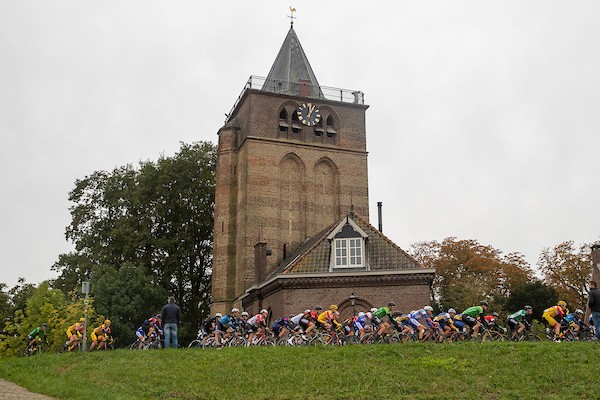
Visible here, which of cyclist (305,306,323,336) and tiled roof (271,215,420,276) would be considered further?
tiled roof (271,215,420,276)

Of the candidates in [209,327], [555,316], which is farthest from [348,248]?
[555,316]

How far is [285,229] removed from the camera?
144 ft

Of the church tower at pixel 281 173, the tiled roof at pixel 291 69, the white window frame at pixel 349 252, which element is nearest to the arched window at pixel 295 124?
the church tower at pixel 281 173

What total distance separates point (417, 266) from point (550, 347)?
15479 millimetres

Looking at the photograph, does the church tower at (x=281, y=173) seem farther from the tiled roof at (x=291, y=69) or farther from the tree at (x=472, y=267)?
the tree at (x=472, y=267)

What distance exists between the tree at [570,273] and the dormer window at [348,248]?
79.5ft

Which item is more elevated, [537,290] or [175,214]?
[175,214]

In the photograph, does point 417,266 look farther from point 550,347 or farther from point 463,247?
point 463,247

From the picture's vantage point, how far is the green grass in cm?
1552

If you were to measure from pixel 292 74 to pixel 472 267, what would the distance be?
21528mm

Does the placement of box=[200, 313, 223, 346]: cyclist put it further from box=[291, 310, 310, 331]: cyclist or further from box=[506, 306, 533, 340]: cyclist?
box=[506, 306, 533, 340]: cyclist

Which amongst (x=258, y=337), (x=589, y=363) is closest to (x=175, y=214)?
(x=258, y=337)

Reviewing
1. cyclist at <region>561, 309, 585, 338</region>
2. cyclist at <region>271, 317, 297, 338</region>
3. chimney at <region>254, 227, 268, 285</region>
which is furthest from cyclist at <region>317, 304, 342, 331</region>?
chimney at <region>254, 227, 268, 285</region>

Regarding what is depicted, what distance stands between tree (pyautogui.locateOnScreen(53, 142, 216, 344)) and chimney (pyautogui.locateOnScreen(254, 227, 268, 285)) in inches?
492
